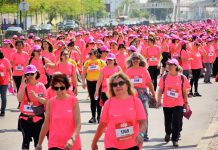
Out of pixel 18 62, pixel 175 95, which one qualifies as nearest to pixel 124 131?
pixel 175 95

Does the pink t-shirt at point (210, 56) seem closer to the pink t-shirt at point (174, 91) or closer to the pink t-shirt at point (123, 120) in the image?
the pink t-shirt at point (174, 91)

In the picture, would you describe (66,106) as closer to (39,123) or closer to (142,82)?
(39,123)

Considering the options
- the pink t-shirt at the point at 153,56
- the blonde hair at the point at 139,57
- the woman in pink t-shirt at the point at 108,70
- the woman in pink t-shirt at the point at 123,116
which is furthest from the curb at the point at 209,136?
the pink t-shirt at the point at 153,56

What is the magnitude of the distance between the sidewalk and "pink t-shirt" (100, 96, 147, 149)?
3.64 metres

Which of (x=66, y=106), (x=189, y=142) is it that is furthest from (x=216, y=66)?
(x=66, y=106)

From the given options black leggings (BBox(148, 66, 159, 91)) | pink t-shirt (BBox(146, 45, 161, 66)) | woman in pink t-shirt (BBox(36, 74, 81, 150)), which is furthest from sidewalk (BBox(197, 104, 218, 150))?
black leggings (BBox(148, 66, 159, 91))

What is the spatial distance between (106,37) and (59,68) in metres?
11.7

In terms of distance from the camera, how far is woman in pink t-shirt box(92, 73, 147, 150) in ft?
21.4

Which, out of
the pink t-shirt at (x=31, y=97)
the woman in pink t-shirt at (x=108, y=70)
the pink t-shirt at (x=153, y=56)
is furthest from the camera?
the pink t-shirt at (x=153, y=56)

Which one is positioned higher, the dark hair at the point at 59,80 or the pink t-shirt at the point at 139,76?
the dark hair at the point at 59,80

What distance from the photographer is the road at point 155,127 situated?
10.9 m

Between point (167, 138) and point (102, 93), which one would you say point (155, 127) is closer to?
point (102, 93)

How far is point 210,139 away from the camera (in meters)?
10.8

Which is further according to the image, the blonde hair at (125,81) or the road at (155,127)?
the road at (155,127)
